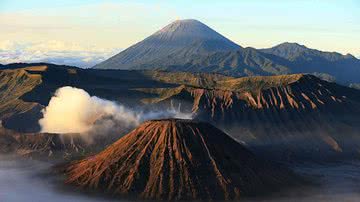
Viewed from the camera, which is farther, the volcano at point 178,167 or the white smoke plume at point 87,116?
the white smoke plume at point 87,116

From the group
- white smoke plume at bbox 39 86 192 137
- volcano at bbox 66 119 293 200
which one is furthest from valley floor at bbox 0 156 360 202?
white smoke plume at bbox 39 86 192 137

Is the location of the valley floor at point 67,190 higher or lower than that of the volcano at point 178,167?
lower

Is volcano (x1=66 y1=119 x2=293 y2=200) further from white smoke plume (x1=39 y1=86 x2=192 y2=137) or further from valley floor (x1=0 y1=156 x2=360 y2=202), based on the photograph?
white smoke plume (x1=39 y1=86 x2=192 y2=137)

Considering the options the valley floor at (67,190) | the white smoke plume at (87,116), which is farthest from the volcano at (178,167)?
the white smoke plume at (87,116)

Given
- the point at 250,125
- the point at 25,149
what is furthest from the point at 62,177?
the point at 250,125

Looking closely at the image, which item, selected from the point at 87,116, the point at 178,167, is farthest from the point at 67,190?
the point at 87,116

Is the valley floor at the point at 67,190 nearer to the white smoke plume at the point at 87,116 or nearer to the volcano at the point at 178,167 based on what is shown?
the volcano at the point at 178,167
